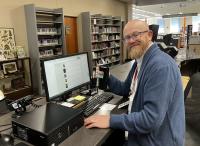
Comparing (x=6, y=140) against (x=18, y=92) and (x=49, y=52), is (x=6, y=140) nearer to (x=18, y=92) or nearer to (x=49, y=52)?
(x=18, y=92)

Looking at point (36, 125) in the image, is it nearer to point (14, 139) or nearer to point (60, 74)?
point (14, 139)

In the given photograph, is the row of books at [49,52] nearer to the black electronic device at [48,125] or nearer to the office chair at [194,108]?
the office chair at [194,108]

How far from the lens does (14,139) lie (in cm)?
113

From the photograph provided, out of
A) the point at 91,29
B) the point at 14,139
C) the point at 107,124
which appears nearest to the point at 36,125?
the point at 14,139

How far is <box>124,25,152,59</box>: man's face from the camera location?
130 centimetres

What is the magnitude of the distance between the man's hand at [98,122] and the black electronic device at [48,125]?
1.8 inches

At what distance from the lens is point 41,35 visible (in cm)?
500

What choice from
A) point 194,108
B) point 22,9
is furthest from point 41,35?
point 194,108

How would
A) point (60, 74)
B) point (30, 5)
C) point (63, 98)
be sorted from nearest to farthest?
point (60, 74), point (63, 98), point (30, 5)

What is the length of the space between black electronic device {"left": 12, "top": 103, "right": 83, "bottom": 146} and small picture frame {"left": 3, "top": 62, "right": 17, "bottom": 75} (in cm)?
335

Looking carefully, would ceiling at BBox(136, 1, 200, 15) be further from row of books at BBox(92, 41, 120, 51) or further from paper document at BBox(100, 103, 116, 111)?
paper document at BBox(100, 103, 116, 111)

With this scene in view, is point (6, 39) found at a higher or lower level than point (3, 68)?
higher

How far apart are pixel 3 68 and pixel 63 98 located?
3.10 meters

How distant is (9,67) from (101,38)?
12.3 feet
